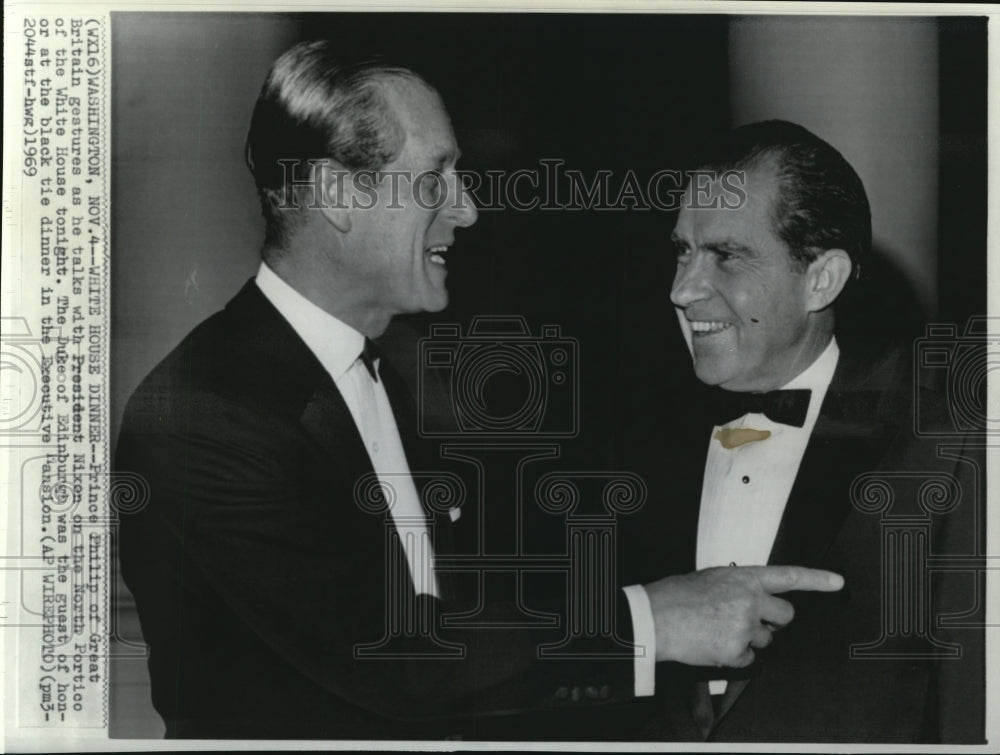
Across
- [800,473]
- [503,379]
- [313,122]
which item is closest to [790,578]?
[800,473]

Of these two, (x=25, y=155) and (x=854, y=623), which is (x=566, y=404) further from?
(x=25, y=155)

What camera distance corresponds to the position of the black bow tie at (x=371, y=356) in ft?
9.87

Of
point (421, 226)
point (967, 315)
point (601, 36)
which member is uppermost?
point (601, 36)

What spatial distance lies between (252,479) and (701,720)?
1469mm

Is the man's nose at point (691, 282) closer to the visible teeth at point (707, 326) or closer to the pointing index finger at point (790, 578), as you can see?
the visible teeth at point (707, 326)

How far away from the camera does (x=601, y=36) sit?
3.12m

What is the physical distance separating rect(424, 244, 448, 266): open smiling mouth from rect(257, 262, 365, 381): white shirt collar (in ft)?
1.00

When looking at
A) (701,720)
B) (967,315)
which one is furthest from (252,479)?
(967,315)

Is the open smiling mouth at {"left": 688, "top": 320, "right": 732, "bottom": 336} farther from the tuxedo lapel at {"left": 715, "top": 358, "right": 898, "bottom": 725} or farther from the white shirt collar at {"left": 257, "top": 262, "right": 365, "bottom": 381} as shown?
the white shirt collar at {"left": 257, "top": 262, "right": 365, "bottom": 381}

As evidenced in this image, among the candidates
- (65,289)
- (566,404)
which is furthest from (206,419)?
(566,404)

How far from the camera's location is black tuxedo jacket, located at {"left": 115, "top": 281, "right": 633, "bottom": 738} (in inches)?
117

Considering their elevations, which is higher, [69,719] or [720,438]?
[720,438]
